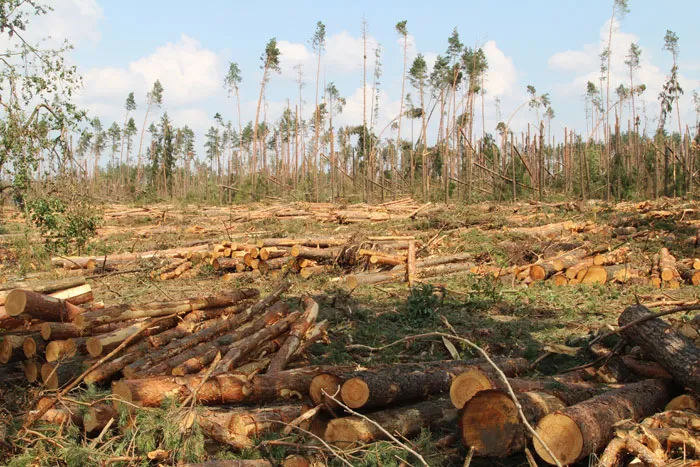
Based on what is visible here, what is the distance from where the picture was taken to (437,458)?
3.13m

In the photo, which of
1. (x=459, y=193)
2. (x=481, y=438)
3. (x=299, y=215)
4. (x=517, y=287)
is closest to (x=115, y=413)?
(x=481, y=438)

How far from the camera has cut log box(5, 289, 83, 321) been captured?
179 inches

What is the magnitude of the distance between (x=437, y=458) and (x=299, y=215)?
14817mm

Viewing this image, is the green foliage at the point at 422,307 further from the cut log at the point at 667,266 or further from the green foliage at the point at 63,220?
the green foliage at the point at 63,220

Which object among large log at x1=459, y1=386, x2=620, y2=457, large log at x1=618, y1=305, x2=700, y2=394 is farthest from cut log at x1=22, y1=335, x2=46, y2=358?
large log at x1=618, y1=305, x2=700, y2=394

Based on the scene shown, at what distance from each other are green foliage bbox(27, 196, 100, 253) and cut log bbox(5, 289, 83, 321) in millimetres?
6783

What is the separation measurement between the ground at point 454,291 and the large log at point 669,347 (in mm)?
906

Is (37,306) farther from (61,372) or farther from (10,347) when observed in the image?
(61,372)

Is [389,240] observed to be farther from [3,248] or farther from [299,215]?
[3,248]

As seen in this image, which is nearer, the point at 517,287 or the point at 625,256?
the point at 517,287

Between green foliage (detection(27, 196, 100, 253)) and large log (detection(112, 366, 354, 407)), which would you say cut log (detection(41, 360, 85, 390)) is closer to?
large log (detection(112, 366, 354, 407))

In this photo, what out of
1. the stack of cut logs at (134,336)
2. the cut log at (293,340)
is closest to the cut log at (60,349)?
the stack of cut logs at (134,336)

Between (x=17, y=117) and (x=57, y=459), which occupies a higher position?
(x=17, y=117)

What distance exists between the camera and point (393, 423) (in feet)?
11.5
